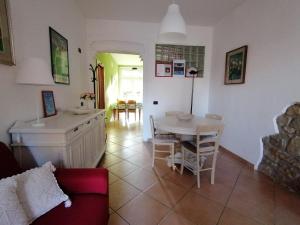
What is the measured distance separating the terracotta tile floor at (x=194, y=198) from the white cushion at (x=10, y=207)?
3.04ft

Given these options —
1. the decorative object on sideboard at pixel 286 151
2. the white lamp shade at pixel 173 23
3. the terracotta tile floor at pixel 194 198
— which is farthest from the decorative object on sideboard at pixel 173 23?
the terracotta tile floor at pixel 194 198

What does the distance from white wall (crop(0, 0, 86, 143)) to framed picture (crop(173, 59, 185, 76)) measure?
2.24m

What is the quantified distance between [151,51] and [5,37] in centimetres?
282

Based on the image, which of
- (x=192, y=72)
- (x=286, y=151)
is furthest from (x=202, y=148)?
(x=192, y=72)

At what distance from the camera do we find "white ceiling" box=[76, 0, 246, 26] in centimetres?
289

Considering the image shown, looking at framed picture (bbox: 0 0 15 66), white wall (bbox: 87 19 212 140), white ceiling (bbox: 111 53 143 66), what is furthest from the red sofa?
white ceiling (bbox: 111 53 143 66)

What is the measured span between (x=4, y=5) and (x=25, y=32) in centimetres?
32

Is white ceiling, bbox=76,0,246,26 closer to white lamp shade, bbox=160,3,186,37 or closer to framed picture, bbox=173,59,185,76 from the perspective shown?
framed picture, bbox=173,59,185,76

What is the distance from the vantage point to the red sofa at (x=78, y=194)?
1040mm

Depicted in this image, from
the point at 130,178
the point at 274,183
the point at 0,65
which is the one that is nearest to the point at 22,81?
the point at 0,65

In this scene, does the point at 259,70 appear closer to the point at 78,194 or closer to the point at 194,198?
the point at 194,198

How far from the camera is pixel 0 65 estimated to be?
1.41 metres

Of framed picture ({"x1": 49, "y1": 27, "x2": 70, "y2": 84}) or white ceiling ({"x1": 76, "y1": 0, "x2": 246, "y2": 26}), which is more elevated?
white ceiling ({"x1": 76, "y1": 0, "x2": 246, "y2": 26})

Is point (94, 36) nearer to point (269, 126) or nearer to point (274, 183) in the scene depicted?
point (269, 126)
